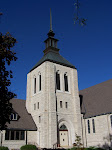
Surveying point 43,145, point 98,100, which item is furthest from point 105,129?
point 43,145

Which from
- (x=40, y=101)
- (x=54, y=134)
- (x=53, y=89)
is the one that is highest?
(x=53, y=89)

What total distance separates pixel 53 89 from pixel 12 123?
349 inches

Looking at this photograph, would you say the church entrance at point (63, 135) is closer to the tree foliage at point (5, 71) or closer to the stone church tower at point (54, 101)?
the stone church tower at point (54, 101)

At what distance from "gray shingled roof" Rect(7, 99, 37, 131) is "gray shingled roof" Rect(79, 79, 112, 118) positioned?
33.4 feet

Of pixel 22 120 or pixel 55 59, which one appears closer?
pixel 22 120

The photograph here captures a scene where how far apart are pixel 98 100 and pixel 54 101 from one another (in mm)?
8794

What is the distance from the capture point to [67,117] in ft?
106

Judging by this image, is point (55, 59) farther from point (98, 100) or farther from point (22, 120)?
point (22, 120)

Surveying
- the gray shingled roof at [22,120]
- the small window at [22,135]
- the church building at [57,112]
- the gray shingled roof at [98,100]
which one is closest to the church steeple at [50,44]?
the church building at [57,112]

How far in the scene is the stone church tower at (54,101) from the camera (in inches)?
1155

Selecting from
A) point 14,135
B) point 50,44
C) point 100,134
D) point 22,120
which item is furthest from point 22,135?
point 50,44

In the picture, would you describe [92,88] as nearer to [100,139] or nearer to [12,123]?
[100,139]

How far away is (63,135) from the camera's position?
3106 centimetres

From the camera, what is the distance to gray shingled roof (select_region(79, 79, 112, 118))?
103ft
